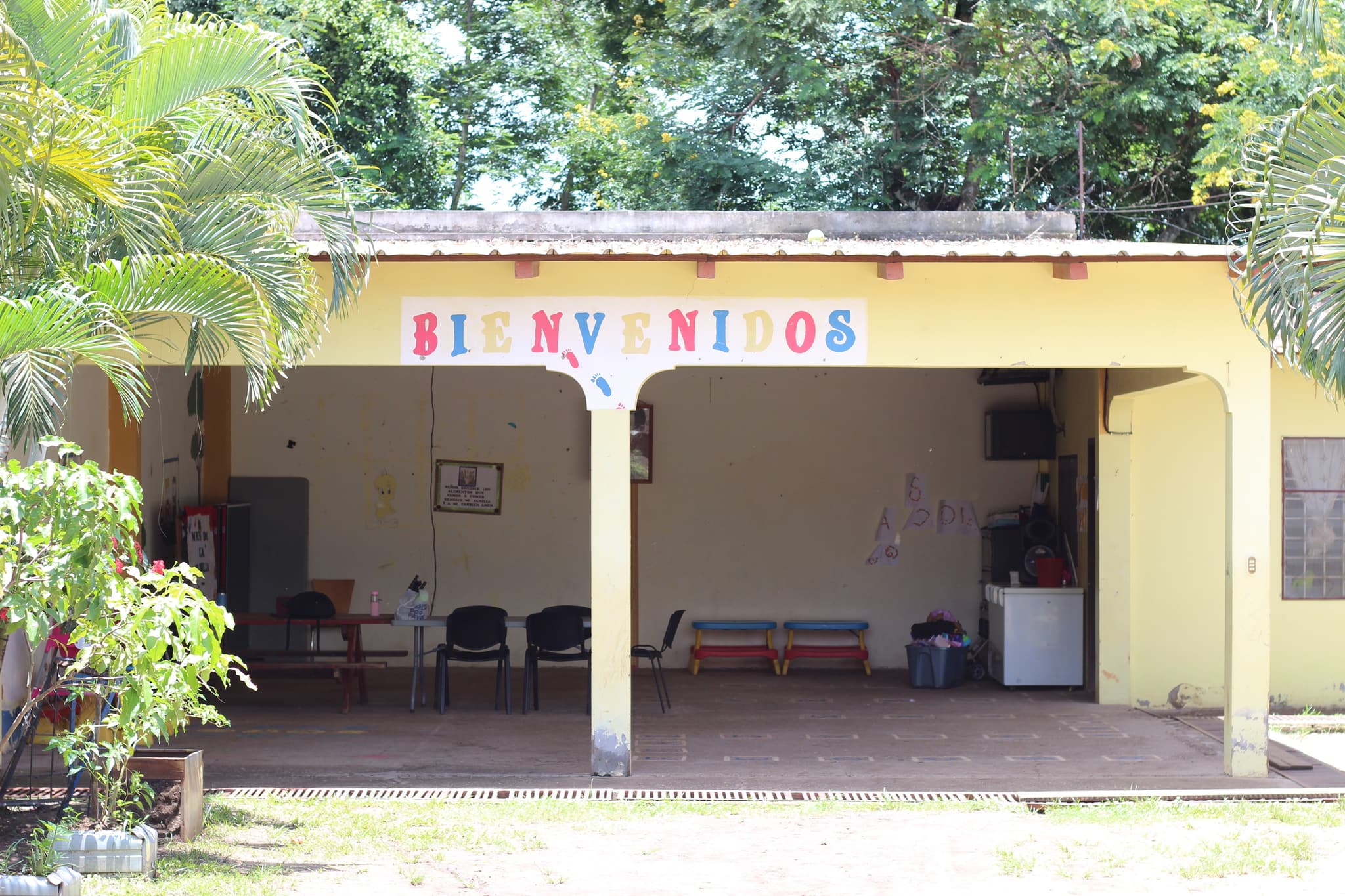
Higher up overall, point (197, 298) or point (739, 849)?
point (197, 298)

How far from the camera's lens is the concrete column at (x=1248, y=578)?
7.25m

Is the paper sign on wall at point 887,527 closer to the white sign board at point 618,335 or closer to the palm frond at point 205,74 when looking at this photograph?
the white sign board at point 618,335

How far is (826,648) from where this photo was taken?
11266 millimetres

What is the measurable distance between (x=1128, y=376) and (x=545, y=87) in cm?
1174

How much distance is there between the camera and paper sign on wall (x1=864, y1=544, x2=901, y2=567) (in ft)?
37.7

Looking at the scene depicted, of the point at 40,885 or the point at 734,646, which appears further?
the point at 734,646

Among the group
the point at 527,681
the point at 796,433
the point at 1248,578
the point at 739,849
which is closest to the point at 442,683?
the point at 527,681

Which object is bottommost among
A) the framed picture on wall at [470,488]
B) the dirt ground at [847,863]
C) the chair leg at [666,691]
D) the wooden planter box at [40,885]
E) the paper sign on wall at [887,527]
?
the dirt ground at [847,863]

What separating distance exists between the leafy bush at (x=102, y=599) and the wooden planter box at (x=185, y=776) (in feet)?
2.64

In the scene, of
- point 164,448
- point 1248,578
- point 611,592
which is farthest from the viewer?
point 164,448

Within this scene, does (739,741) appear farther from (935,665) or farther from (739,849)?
(935,665)

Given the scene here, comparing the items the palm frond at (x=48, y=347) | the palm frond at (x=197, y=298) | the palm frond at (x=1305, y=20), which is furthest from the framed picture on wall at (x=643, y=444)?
the palm frond at (x=1305, y=20)

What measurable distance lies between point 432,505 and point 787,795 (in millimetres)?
5464

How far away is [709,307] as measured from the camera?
7258mm
